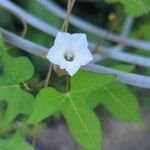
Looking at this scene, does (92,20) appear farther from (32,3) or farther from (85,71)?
(85,71)

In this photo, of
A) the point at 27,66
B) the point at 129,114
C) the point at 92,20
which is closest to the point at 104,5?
the point at 92,20

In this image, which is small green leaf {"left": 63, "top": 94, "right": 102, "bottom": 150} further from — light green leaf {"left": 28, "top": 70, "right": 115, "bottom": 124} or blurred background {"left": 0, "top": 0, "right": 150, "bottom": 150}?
blurred background {"left": 0, "top": 0, "right": 150, "bottom": 150}

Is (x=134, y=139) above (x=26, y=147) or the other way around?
the other way around

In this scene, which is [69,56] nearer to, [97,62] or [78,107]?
[78,107]

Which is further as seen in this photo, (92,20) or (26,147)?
(92,20)

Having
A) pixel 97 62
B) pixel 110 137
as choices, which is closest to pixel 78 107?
pixel 97 62

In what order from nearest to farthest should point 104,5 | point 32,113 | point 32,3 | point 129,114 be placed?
point 32,113 → point 129,114 → point 32,3 → point 104,5

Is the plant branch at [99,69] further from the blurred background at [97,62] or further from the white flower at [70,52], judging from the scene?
the blurred background at [97,62]
